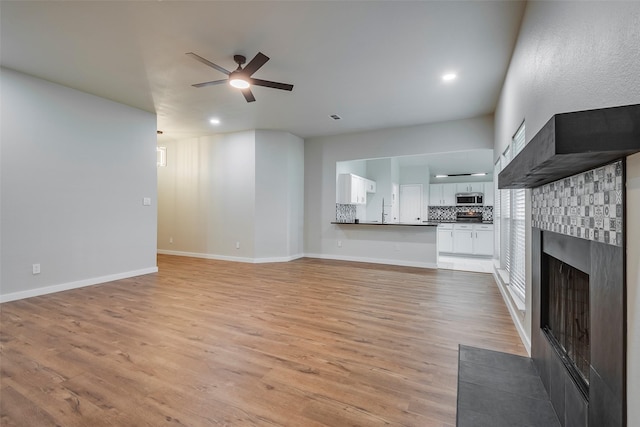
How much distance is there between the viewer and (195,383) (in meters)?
1.85

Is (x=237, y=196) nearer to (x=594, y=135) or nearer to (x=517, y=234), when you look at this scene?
(x=517, y=234)

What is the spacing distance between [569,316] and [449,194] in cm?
776

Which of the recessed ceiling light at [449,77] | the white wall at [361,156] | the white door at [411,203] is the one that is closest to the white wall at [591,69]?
the recessed ceiling light at [449,77]

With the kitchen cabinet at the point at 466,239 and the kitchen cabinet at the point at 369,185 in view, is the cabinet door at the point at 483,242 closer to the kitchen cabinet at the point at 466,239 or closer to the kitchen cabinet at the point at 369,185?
the kitchen cabinet at the point at 466,239

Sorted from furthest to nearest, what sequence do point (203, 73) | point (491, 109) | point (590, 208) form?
point (491, 109)
point (203, 73)
point (590, 208)

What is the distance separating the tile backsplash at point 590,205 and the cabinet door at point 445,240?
20.5 feet

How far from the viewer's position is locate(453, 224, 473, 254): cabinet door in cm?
733

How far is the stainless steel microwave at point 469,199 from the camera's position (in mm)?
8305

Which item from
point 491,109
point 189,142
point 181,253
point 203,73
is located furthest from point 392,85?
point 181,253

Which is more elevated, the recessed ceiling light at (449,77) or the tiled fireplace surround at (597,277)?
the recessed ceiling light at (449,77)

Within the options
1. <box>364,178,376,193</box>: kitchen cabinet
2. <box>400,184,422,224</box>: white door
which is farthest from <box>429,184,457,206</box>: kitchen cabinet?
<box>364,178,376,193</box>: kitchen cabinet

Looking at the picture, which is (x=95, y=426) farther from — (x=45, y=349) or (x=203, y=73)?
(x=203, y=73)

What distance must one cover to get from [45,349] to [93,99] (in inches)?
144

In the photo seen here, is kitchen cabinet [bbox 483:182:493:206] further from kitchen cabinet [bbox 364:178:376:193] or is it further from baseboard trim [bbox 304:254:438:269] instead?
baseboard trim [bbox 304:254:438:269]
